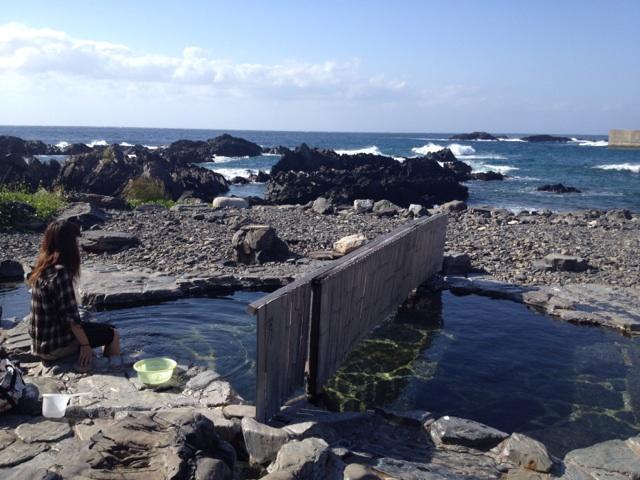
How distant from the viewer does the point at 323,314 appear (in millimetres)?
6016

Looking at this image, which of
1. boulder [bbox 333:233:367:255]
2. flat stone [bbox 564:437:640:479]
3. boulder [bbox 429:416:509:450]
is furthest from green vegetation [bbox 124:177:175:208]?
flat stone [bbox 564:437:640:479]

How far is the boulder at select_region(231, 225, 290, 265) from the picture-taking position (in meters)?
12.0

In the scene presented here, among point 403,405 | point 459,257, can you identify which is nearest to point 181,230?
point 459,257

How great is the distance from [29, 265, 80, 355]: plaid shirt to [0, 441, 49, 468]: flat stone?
1.47 metres

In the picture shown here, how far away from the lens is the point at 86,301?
9.14m

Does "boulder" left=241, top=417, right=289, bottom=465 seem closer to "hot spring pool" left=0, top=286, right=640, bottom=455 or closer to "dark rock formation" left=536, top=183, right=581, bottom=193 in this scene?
"hot spring pool" left=0, top=286, right=640, bottom=455

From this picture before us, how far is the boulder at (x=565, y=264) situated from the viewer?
39.0ft

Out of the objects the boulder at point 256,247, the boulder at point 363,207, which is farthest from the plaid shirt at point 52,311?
the boulder at point 363,207

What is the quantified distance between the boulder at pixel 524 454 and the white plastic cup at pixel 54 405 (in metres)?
3.81

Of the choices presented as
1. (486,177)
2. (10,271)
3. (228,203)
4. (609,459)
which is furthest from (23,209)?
(486,177)

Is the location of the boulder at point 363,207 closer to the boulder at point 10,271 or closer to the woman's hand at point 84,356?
the boulder at point 10,271

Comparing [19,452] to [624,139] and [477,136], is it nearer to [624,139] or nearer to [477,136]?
[624,139]

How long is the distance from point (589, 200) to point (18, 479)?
33111mm

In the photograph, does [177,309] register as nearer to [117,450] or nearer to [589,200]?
[117,450]
